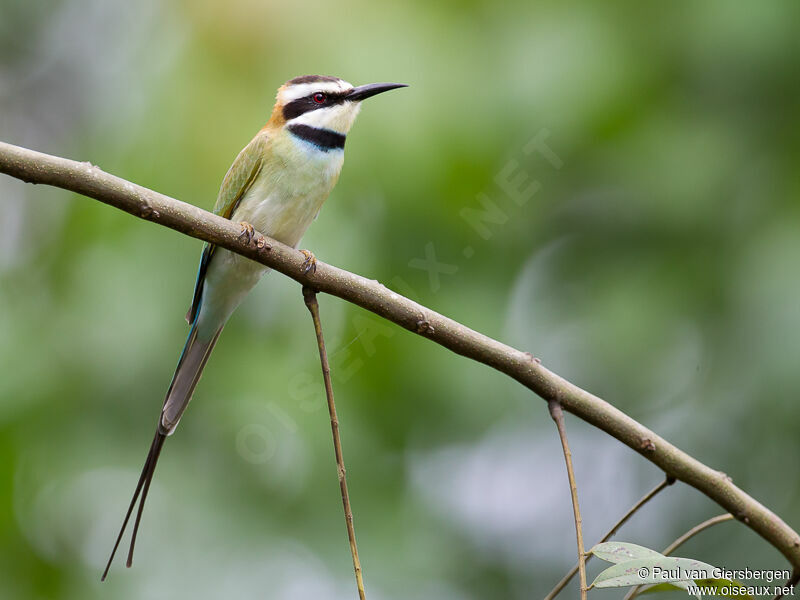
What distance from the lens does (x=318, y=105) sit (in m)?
2.31

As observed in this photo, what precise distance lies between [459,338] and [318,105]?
1.17 m

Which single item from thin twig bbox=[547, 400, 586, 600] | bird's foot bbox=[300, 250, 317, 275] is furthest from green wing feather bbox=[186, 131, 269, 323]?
thin twig bbox=[547, 400, 586, 600]

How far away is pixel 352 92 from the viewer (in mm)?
2236

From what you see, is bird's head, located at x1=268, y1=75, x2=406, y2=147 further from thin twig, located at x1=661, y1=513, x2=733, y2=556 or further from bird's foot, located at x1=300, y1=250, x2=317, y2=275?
thin twig, located at x1=661, y1=513, x2=733, y2=556

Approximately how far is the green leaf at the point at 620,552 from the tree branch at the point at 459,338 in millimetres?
201

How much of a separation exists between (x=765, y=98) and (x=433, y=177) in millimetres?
1022

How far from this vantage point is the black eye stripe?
2291 millimetres

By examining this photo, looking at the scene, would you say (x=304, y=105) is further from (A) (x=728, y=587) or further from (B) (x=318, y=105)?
(A) (x=728, y=587)

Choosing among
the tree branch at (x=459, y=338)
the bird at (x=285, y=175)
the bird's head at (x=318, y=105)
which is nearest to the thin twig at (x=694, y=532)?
the tree branch at (x=459, y=338)

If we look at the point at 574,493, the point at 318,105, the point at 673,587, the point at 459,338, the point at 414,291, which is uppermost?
the point at 318,105

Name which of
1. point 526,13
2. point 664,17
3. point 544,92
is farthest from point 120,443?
point 664,17

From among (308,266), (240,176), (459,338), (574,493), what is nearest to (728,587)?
(574,493)

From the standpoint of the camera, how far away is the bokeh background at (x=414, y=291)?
2.10 m

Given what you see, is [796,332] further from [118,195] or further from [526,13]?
[118,195]
